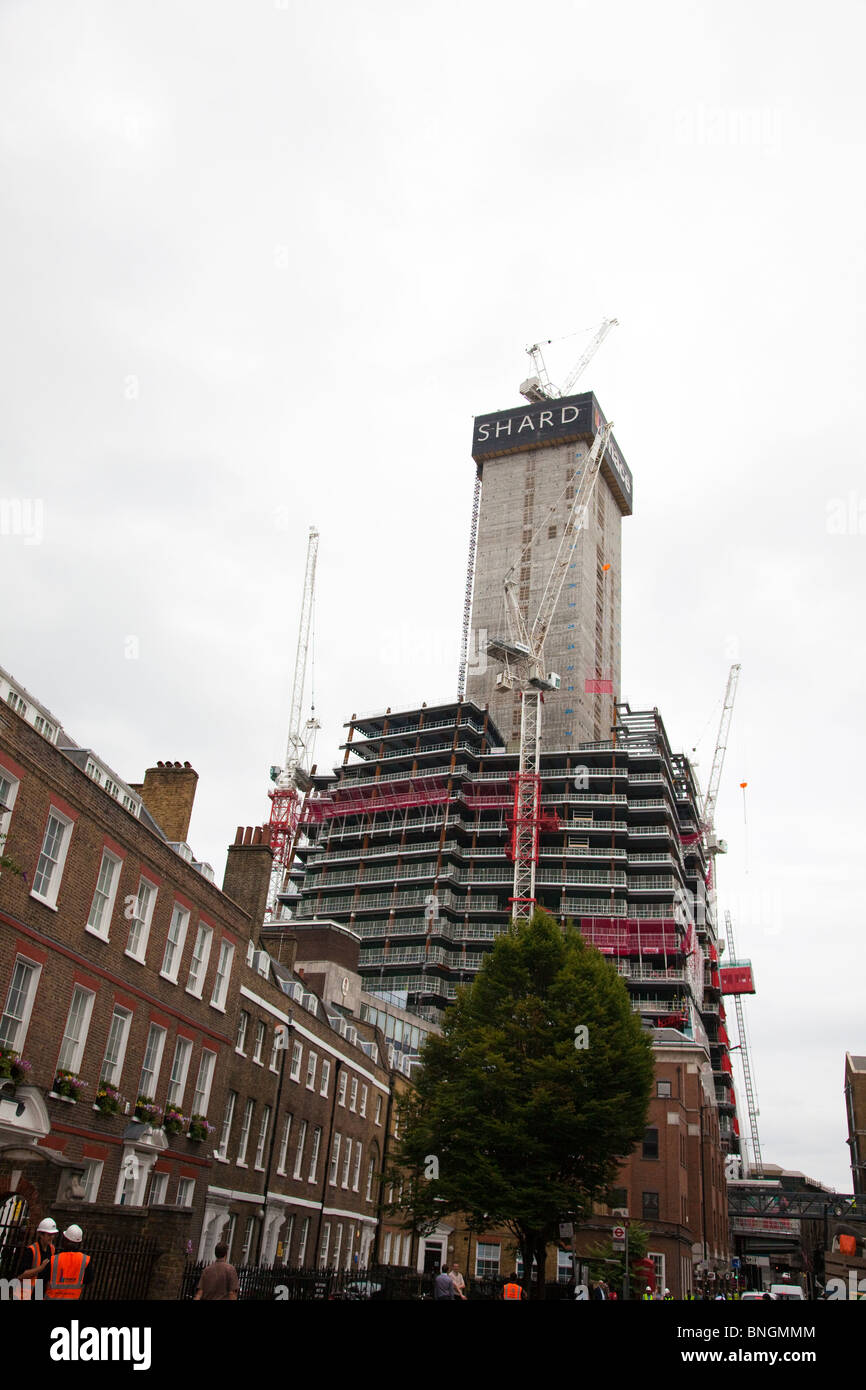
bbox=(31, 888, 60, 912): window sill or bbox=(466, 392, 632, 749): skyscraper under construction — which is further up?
bbox=(466, 392, 632, 749): skyscraper under construction

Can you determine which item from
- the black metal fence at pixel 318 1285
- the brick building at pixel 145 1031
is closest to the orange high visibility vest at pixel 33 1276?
the brick building at pixel 145 1031

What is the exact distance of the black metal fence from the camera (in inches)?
1018

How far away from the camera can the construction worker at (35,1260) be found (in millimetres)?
12977

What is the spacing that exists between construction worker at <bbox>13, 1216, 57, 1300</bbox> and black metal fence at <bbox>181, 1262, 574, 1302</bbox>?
9.15 metres

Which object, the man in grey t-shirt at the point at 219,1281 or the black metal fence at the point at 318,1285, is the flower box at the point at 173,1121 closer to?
the black metal fence at the point at 318,1285

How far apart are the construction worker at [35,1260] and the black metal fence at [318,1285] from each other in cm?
915

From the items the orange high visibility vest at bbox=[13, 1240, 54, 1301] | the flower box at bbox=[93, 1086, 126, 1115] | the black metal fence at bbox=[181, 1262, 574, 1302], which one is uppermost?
the flower box at bbox=[93, 1086, 126, 1115]

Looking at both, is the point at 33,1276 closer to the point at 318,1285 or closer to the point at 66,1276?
the point at 66,1276

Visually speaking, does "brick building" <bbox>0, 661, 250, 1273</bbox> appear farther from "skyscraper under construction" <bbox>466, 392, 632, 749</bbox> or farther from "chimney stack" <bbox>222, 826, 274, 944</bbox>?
"skyscraper under construction" <bbox>466, 392, 632, 749</bbox>

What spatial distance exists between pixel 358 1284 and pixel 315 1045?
11775mm

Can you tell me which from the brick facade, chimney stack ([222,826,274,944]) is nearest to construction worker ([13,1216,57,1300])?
the brick facade
